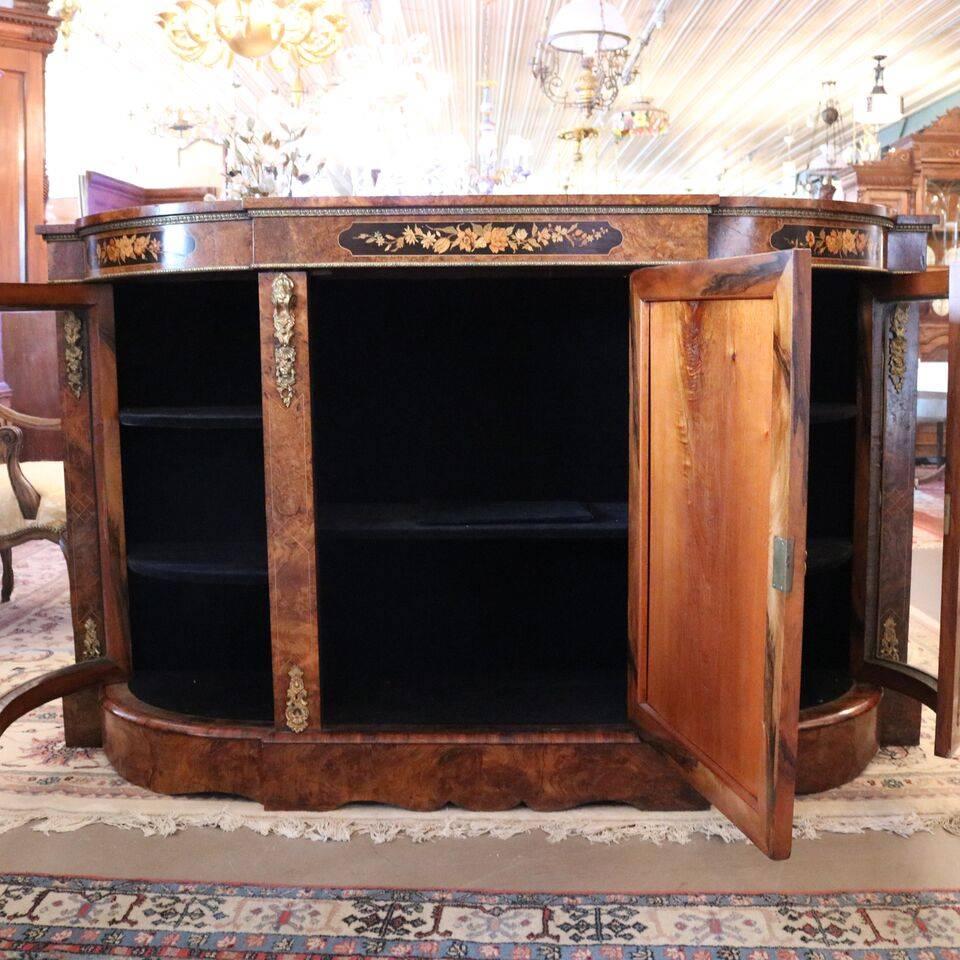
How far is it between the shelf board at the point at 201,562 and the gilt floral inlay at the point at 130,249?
0.71 m

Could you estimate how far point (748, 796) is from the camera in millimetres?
1925

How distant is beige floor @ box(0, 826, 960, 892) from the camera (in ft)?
6.87

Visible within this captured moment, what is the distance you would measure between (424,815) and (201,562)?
796 mm

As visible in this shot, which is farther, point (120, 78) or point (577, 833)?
point (120, 78)

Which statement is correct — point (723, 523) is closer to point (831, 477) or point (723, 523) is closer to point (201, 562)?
point (831, 477)

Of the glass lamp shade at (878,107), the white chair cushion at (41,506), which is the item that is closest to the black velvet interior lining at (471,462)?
the white chair cushion at (41,506)

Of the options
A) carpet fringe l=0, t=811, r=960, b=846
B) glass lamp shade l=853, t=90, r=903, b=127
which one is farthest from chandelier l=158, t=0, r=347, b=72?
glass lamp shade l=853, t=90, r=903, b=127

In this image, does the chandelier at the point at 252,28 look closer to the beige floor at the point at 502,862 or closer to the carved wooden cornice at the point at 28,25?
the carved wooden cornice at the point at 28,25

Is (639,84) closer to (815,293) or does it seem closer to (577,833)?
(815,293)

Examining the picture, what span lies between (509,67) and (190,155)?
3.90 metres

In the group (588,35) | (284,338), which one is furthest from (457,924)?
(588,35)

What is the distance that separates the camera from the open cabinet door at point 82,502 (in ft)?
8.56

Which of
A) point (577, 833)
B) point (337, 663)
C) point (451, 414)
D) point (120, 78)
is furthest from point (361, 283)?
point (120, 78)

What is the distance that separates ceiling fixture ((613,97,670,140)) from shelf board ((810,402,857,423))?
18.5ft
